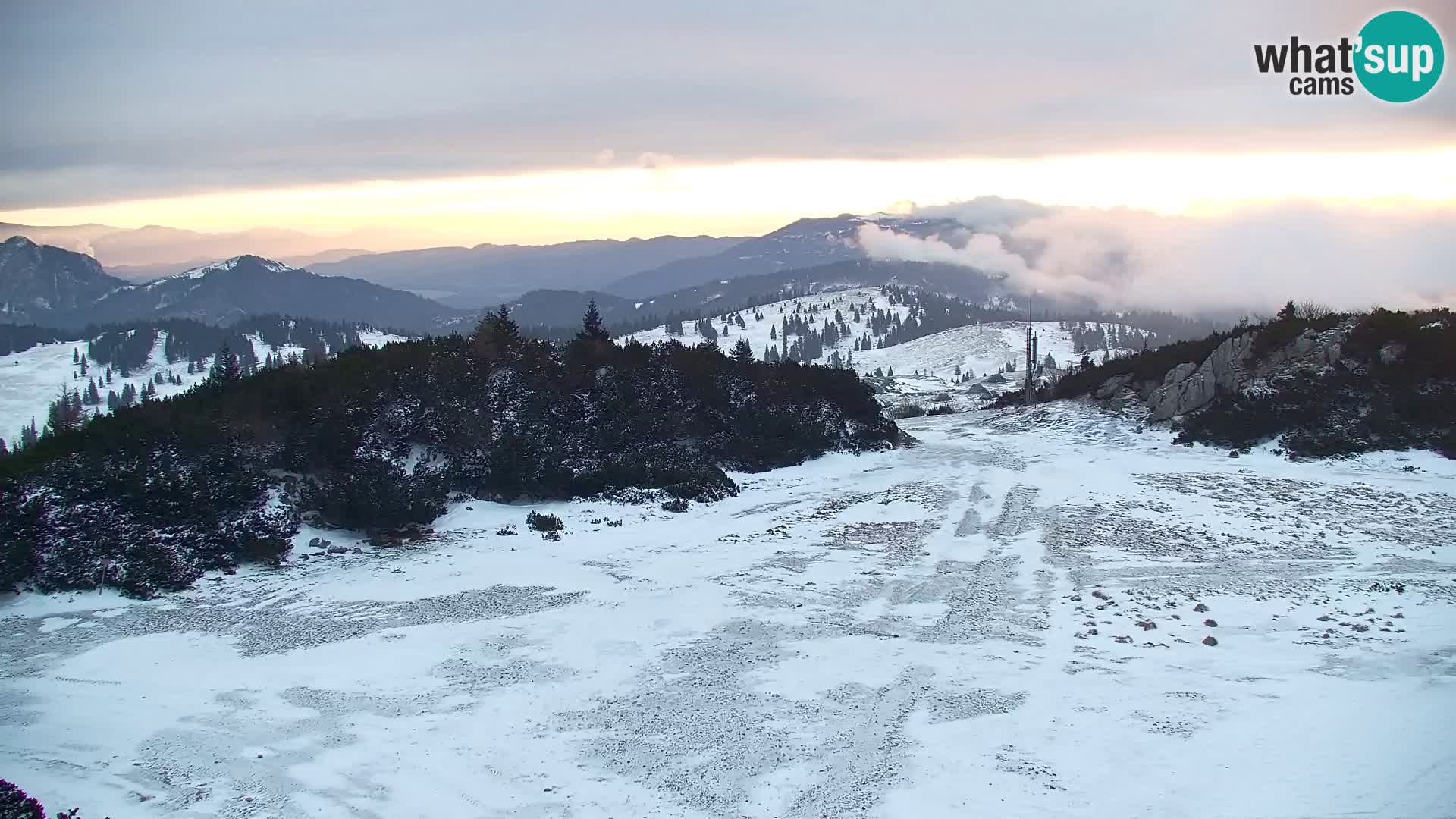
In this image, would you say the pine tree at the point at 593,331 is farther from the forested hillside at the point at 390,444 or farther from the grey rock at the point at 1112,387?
the grey rock at the point at 1112,387

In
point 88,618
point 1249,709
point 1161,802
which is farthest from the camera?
point 88,618

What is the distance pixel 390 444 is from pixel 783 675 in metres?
16.9

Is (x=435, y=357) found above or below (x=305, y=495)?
above

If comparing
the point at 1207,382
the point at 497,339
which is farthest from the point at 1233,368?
the point at 497,339

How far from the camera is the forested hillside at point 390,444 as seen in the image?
19.0 metres

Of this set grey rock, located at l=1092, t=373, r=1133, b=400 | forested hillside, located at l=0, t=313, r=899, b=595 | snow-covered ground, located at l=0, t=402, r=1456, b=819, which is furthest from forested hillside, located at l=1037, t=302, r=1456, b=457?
forested hillside, located at l=0, t=313, r=899, b=595

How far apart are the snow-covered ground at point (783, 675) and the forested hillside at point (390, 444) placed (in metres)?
1.40

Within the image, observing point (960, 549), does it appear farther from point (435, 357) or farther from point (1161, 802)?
point (435, 357)

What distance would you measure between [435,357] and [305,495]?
26.8ft

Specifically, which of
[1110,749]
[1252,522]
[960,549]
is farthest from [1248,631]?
[1252,522]

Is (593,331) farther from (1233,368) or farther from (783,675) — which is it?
(1233,368)

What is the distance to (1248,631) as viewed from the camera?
14758 mm

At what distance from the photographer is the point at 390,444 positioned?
84.6ft

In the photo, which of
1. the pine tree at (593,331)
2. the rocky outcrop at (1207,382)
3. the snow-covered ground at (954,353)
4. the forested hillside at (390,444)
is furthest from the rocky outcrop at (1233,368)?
the snow-covered ground at (954,353)
